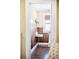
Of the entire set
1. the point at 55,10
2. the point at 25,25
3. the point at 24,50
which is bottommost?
the point at 24,50

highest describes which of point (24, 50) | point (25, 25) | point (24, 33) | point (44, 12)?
point (44, 12)
